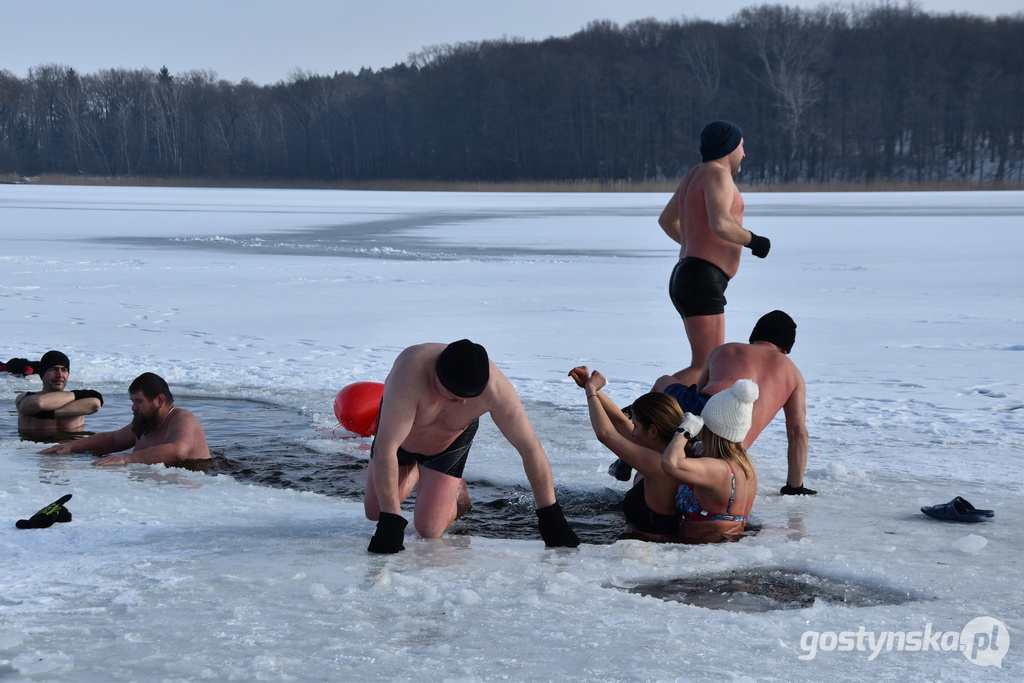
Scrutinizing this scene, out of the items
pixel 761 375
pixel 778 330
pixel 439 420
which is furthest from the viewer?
pixel 778 330

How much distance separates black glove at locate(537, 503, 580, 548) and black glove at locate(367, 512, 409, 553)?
1.78ft

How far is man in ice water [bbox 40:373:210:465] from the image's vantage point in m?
5.60

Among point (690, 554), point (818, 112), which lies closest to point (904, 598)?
point (690, 554)

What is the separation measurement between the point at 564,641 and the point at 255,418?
429 cm

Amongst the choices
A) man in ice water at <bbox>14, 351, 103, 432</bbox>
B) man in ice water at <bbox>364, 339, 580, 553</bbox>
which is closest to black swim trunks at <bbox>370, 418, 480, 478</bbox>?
man in ice water at <bbox>364, 339, 580, 553</bbox>

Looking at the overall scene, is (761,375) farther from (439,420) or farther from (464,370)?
(464,370)

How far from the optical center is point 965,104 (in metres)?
71.8

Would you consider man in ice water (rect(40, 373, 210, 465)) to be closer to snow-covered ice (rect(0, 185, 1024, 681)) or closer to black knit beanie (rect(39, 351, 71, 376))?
snow-covered ice (rect(0, 185, 1024, 681))

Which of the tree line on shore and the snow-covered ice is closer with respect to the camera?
the snow-covered ice

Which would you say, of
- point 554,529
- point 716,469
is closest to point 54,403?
point 554,529

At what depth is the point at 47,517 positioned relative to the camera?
13.9 feet

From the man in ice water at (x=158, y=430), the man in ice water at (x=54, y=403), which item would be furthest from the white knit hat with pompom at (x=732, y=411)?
the man in ice water at (x=54, y=403)

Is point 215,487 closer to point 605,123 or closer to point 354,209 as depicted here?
point 354,209

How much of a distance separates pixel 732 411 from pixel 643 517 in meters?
0.68
